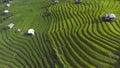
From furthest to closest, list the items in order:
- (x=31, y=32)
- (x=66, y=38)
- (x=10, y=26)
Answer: (x=10, y=26)
(x=31, y=32)
(x=66, y=38)

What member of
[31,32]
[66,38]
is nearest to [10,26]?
[31,32]

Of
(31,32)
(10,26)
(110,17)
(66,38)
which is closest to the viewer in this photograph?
(66,38)

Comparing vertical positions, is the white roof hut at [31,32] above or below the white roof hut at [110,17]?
below

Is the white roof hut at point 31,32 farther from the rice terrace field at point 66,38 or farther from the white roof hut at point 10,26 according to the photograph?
the white roof hut at point 10,26

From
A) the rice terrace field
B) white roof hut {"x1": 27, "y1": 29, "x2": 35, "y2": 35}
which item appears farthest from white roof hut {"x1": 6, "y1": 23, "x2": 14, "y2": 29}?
white roof hut {"x1": 27, "y1": 29, "x2": 35, "y2": 35}

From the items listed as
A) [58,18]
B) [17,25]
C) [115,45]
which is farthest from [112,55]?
[17,25]

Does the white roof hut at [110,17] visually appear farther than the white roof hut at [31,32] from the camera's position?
No

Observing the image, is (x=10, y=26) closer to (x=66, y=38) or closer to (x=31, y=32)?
(x=31, y=32)

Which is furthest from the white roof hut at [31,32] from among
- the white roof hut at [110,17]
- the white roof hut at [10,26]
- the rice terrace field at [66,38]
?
the white roof hut at [110,17]

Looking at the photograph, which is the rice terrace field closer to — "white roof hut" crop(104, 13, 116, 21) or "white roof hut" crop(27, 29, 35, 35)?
"white roof hut" crop(104, 13, 116, 21)
